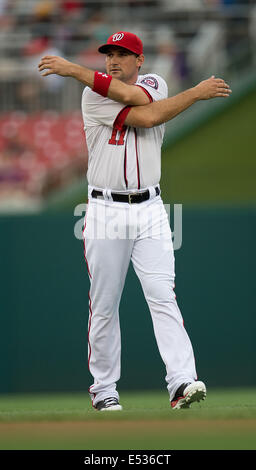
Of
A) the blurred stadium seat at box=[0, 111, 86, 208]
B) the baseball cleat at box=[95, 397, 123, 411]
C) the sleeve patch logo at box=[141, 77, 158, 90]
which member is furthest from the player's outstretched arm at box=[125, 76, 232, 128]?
the blurred stadium seat at box=[0, 111, 86, 208]

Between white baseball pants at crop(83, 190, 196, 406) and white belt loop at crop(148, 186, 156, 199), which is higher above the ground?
white belt loop at crop(148, 186, 156, 199)

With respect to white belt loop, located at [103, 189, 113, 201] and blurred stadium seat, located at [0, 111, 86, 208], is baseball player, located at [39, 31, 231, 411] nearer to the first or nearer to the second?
white belt loop, located at [103, 189, 113, 201]

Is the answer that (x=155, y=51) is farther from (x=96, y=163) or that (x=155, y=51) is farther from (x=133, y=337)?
(x=96, y=163)

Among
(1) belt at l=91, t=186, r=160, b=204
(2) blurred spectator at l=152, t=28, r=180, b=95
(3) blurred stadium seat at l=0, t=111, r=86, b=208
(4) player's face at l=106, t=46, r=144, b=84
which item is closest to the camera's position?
(1) belt at l=91, t=186, r=160, b=204

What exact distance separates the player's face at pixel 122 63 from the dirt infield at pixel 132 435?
2.23 m

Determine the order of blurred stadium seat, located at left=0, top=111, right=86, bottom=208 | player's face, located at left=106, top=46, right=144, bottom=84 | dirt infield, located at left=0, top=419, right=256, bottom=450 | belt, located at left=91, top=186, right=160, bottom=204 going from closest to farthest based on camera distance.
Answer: dirt infield, located at left=0, top=419, right=256, bottom=450, belt, located at left=91, top=186, right=160, bottom=204, player's face, located at left=106, top=46, right=144, bottom=84, blurred stadium seat, located at left=0, top=111, right=86, bottom=208

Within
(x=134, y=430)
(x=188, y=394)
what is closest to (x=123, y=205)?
(x=188, y=394)

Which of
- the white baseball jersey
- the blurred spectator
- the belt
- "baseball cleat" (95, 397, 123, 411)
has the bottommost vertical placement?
"baseball cleat" (95, 397, 123, 411)

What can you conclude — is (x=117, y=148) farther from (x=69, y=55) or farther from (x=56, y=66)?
(x=69, y=55)

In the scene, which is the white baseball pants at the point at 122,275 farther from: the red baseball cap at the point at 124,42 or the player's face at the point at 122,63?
the red baseball cap at the point at 124,42

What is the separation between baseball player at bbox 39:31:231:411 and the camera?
5484 millimetres

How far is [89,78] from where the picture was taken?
5.49 m

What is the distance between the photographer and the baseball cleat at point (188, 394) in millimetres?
5223

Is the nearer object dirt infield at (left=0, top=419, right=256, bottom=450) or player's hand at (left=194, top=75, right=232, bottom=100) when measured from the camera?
dirt infield at (left=0, top=419, right=256, bottom=450)
